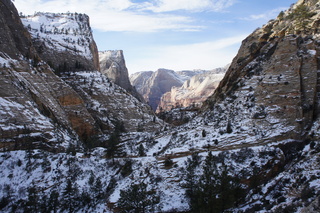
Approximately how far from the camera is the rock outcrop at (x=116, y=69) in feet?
391

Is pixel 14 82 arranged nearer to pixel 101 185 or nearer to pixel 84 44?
pixel 101 185

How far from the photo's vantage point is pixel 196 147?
31.9 m

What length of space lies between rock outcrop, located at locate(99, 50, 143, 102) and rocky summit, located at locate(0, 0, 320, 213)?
6489 centimetres

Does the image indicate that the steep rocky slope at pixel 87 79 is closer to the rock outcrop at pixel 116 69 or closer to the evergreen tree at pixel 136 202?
the rock outcrop at pixel 116 69

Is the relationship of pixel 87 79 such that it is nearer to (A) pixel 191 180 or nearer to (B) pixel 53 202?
(B) pixel 53 202

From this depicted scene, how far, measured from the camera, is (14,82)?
4134 centimetres

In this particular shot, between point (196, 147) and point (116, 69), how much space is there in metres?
97.9

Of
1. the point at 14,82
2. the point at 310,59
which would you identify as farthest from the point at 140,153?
the point at 310,59

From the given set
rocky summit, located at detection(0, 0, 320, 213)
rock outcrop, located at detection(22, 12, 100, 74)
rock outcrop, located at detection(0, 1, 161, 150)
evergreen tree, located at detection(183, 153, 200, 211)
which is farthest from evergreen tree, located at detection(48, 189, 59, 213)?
rock outcrop, located at detection(22, 12, 100, 74)

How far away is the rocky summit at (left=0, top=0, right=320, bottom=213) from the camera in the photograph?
813 inches

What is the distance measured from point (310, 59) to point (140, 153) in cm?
2865

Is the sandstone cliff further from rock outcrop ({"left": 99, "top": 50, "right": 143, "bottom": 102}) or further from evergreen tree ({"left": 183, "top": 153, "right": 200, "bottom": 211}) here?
rock outcrop ({"left": 99, "top": 50, "right": 143, "bottom": 102})

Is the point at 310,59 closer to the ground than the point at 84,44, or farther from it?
closer to the ground

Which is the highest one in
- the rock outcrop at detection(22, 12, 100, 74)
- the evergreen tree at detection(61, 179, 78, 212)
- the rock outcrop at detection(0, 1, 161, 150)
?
the rock outcrop at detection(22, 12, 100, 74)
